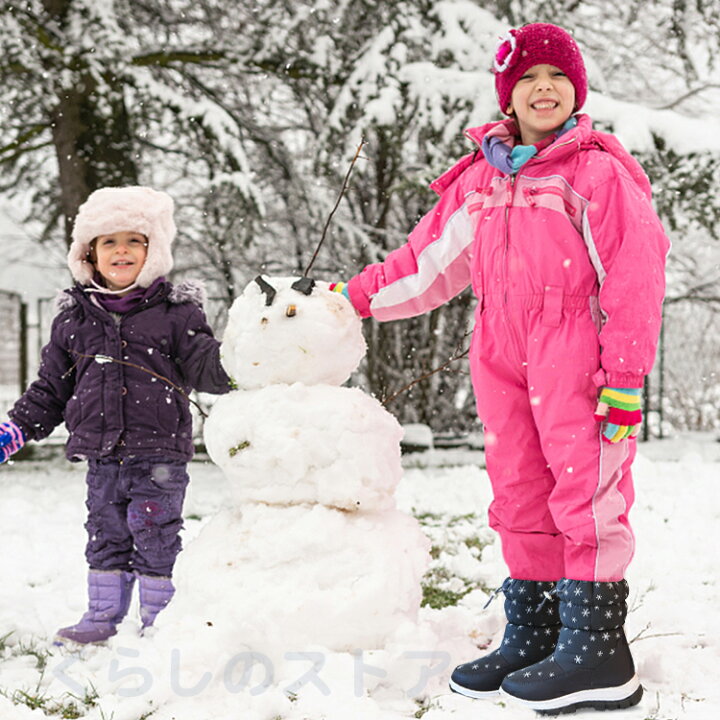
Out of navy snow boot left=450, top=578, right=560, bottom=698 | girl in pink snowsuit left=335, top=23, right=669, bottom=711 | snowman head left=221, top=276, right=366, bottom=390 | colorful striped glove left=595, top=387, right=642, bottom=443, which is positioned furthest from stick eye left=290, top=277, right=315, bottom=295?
navy snow boot left=450, top=578, right=560, bottom=698

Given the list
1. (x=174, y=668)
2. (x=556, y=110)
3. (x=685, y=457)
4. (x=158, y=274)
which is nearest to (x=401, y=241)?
(x=685, y=457)

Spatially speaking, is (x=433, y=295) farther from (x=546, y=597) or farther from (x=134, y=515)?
(x=134, y=515)

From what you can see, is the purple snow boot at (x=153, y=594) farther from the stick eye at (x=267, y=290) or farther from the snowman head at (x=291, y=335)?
the stick eye at (x=267, y=290)

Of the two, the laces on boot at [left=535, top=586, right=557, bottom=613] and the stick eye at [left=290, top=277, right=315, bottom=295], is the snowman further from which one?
the laces on boot at [left=535, top=586, right=557, bottom=613]

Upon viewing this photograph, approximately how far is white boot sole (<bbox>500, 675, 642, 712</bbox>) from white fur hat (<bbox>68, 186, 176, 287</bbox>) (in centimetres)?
210

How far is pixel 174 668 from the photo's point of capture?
2.30 meters

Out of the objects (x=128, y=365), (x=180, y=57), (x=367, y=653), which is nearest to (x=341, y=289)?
(x=128, y=365)

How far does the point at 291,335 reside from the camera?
250cm

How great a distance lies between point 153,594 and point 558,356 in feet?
5.93

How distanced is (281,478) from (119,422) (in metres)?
0.97

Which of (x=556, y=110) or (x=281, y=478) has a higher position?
(x=556, y=110)

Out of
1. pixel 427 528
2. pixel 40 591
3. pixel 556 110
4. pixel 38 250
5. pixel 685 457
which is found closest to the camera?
pixel 556 110

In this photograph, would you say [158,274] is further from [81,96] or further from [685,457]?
[685,457]

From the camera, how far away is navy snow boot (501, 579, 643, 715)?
2.16m
